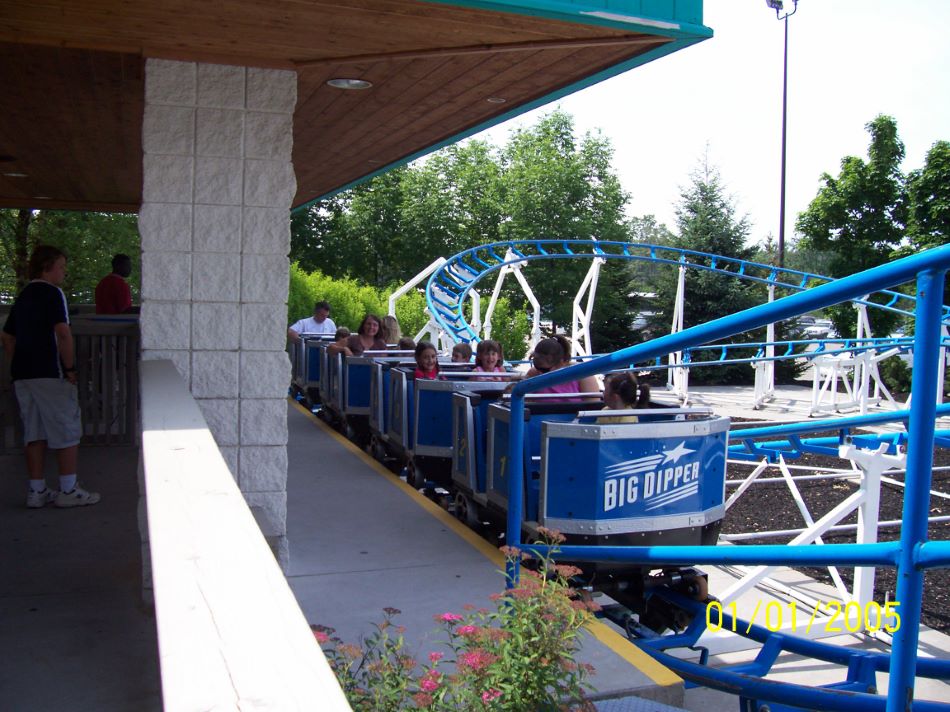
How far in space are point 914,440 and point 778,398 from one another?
805 inches

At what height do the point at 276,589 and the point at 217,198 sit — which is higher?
the point at 217,198

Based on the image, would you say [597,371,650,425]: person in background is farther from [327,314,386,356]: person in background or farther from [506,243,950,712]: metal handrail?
[327,314,386,356]: person in background

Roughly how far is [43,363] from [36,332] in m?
0.18

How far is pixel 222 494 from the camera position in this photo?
1913mm

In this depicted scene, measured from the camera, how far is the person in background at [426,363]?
714 centimetres

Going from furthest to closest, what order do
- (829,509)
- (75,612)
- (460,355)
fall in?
(829,509)
(460,355)
(75,612)

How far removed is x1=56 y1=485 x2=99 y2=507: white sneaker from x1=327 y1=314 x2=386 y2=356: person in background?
13.8ft

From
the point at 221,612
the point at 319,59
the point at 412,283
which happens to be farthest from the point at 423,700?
the point at 412,283

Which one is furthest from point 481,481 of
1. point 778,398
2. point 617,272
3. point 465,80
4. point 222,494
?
point 617,272

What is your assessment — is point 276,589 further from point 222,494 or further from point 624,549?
point 624,549

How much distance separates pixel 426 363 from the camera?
7172 millimetres

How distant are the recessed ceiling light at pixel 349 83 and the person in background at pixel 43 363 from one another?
6.06 ft

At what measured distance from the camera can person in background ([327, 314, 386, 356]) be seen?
946cm

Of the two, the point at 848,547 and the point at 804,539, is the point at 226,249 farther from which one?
the point at 804,539
